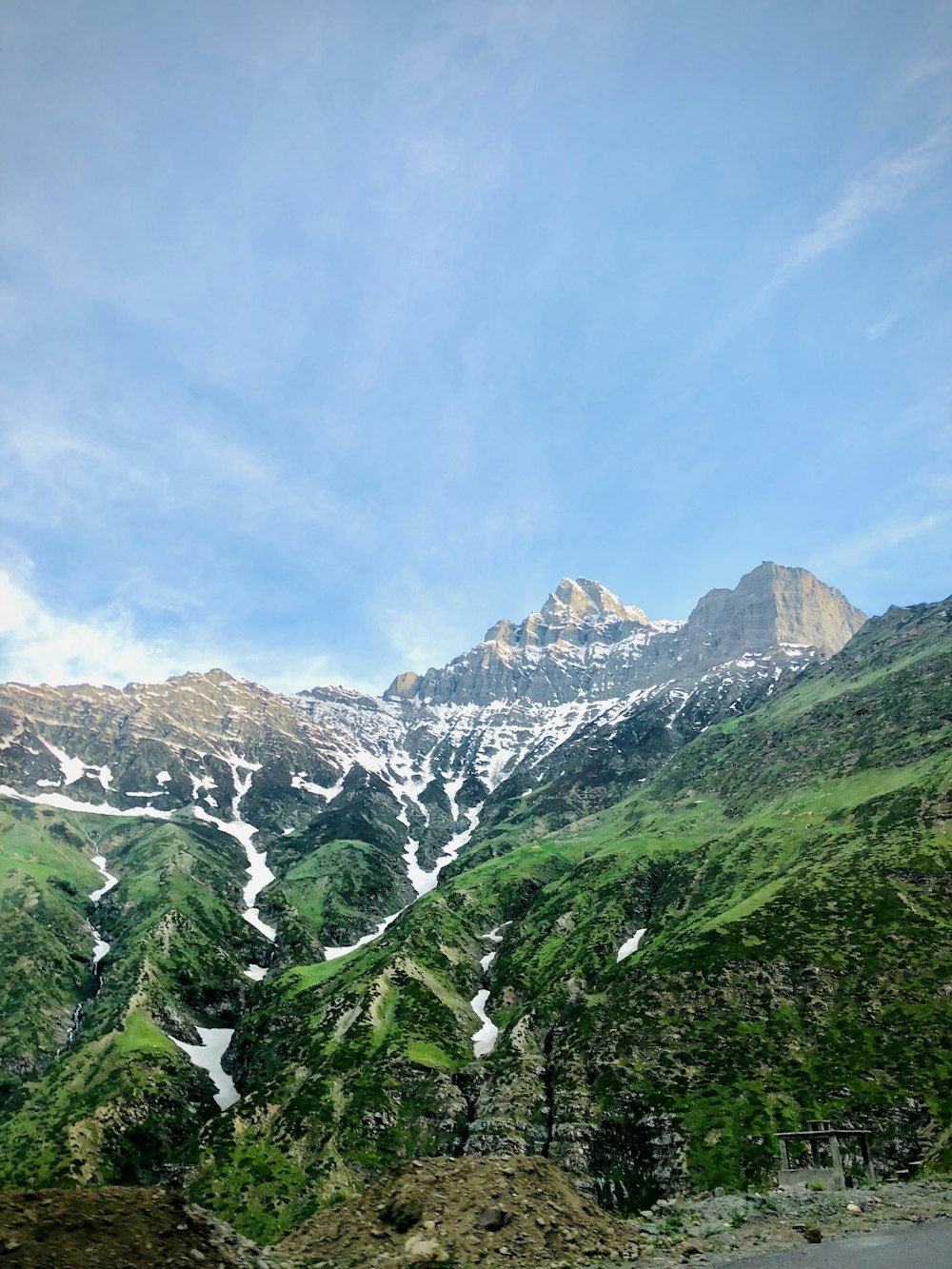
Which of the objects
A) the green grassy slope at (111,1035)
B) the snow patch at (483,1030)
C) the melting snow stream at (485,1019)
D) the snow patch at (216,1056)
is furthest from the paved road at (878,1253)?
the snow patch at (216,1056)

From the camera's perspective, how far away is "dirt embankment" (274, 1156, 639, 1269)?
21531 mm

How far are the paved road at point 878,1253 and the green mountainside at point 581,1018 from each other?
89.1 feet

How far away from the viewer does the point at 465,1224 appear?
22.9 meters

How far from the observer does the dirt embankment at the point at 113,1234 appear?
16844 millimetres

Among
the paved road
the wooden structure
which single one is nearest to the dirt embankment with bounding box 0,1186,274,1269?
the paved road

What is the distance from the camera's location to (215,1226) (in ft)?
66.1

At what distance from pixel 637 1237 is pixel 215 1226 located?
48.4ft

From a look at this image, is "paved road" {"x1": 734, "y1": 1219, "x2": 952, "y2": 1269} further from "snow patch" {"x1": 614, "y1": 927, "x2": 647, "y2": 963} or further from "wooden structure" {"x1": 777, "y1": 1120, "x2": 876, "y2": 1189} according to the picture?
"snow patch" {"x1": 614, "y1": 927, "x2": 647, "y2": 963}

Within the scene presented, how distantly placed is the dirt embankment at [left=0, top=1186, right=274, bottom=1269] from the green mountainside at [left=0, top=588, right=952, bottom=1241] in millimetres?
45603

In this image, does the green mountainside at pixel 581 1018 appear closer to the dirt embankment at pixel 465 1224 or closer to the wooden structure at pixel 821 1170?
the wooden structure at pixel 821 1170

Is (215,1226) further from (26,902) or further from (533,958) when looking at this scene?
(26,902)

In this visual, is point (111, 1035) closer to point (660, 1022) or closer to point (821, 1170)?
point (660, 1022)

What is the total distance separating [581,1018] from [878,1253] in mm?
98844

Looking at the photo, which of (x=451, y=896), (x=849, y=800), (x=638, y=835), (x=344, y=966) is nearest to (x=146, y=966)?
(x=344, y=966)
